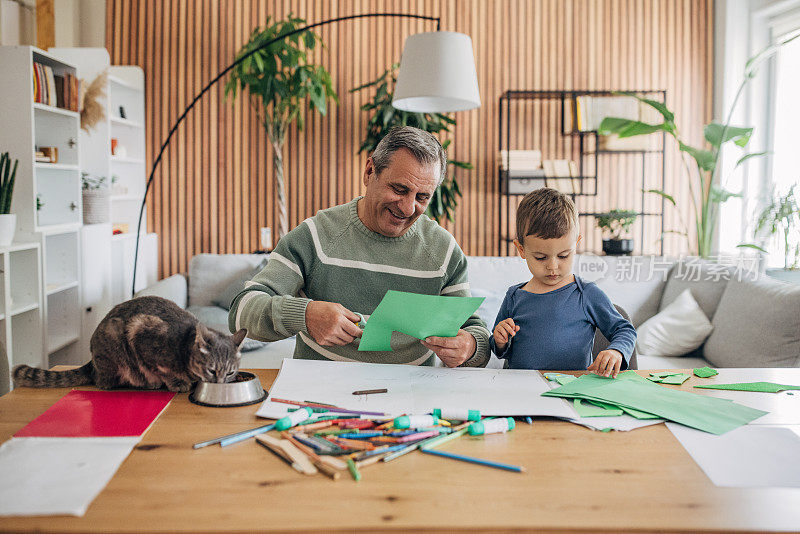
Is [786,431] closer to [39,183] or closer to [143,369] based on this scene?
[143,369]

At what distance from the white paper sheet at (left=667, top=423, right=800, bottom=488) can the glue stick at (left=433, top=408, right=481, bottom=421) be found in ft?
1.08

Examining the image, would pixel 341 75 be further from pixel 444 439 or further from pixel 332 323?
pixel 444 439

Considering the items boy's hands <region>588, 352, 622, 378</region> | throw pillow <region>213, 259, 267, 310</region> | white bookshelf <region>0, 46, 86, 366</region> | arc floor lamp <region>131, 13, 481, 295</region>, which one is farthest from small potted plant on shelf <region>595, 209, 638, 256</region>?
white bookshelf <region>0, 46, 86, 366</region>

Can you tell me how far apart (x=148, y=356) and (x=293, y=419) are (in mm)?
353

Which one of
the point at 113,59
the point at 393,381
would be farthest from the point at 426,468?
the point at 113,59

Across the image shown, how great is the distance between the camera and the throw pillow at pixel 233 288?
388 cm

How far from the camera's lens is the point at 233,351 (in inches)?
47.3

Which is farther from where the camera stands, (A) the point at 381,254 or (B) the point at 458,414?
(A) the point at 381,254

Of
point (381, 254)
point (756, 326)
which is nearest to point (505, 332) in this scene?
point (381, 254)

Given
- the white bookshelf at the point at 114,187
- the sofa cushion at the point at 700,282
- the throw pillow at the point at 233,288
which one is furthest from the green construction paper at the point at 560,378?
the white bookshelf at the point at 114,187

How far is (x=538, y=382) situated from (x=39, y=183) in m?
3.44

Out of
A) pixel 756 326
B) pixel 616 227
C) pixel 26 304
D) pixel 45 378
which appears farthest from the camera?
pixel 616 227

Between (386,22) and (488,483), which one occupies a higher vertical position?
(386,22)

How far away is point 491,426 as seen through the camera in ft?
3.40
